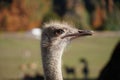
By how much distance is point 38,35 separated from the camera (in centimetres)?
1164

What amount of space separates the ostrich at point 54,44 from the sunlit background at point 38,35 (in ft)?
21.2

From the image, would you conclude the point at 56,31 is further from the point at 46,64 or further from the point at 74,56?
the point at 74,56

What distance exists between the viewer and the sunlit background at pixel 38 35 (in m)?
11.4

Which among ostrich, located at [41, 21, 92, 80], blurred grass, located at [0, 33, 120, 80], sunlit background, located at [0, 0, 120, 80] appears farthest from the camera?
sunlit background, located at [0, 0, 120, 80]

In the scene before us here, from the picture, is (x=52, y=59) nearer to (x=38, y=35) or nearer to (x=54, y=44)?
(x=54, y=44)

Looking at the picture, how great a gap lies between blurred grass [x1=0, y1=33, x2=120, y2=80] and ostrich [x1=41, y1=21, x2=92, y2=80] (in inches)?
231

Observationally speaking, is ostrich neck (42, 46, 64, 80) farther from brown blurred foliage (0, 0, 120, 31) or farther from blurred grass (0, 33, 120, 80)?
brown blurred foliage (0, 0, 120, 31)

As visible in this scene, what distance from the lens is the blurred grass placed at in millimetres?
10977

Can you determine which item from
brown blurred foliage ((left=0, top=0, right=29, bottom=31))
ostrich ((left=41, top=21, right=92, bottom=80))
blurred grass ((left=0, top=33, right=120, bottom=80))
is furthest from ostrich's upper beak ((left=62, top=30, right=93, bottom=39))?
brown blurred foliage ((left=0, top=0, right=29, bottom=31))

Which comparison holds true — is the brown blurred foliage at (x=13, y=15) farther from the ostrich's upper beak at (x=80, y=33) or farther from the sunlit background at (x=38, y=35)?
the ostrich's upper beak at (x=80, y=33)

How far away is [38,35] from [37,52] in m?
1.49

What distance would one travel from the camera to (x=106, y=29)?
13406 millimetres

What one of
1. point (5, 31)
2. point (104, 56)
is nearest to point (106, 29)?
point (104, 56)

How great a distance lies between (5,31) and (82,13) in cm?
199
